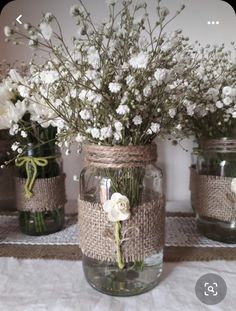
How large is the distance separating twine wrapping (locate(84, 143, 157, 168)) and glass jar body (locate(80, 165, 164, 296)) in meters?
0.02

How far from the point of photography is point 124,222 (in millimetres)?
519

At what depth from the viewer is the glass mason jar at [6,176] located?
85cm

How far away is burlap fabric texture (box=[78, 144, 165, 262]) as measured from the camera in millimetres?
504

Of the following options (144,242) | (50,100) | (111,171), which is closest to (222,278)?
(144,242)

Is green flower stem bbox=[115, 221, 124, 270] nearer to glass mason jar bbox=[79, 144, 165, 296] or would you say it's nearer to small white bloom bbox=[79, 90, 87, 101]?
glass mason jar bbox=[79, 144, 165, 296]

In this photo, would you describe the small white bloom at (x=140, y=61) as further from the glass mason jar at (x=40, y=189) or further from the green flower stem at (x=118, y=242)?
the glass mason jar at (x=40, y=189)

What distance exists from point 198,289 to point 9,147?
565 mm

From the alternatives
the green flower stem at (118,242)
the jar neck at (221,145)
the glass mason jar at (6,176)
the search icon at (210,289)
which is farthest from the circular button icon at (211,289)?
the glass mason jar at (6,176)

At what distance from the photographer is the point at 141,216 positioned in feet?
1.73

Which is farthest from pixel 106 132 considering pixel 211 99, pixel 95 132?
pixel 211 99

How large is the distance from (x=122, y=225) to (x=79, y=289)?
0.13 metres

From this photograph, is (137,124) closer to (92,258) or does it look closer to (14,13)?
(92,258)

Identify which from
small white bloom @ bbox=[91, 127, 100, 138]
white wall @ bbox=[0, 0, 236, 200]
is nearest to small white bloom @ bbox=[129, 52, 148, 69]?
small white bloom @ bbox=[91, 127, 100, 138]

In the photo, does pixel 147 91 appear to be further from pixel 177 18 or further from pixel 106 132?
pixel 177 18
